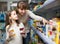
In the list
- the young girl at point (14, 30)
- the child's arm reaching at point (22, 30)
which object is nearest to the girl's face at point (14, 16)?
the young girl at point (14, 30)

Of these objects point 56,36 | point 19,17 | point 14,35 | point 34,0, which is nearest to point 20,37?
point 14,35

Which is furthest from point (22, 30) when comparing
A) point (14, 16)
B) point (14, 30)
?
point (14, 16)

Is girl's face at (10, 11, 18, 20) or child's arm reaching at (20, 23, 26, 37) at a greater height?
girl's face at (10, 11, 18, 20)

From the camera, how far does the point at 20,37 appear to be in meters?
3.09

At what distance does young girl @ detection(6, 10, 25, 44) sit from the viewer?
3.02m

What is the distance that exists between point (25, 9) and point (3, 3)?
265 cm

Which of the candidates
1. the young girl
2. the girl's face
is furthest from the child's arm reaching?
the girl's face

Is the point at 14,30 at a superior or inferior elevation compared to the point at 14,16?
inferior

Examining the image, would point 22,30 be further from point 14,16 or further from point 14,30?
point 14,16

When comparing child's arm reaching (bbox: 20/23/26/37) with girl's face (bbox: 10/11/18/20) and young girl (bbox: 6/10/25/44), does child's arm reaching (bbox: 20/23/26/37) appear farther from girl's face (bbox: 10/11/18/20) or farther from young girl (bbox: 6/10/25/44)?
girl's face (bbox: 10/11/18/20)

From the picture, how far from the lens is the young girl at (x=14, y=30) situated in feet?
9.90

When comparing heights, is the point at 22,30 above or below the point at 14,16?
below

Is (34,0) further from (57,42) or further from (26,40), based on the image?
(57,42)

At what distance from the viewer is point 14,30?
3.02 metres
